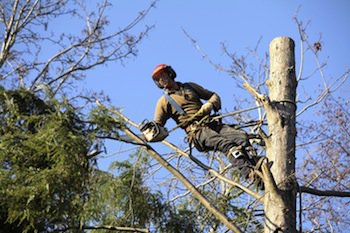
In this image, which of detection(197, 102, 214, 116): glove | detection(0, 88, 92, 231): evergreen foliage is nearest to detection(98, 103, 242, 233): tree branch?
detection(0, 88, 92, 231): evergreen foliage

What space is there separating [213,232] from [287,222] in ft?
3.56

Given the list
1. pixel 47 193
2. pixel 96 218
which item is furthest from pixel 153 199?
pixel 47 193

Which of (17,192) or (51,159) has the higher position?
(51,159)

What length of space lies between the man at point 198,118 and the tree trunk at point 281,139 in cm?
30

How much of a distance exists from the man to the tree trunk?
30 centimetres

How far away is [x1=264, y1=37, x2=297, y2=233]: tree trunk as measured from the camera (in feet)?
15.3

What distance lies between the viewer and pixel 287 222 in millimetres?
4641

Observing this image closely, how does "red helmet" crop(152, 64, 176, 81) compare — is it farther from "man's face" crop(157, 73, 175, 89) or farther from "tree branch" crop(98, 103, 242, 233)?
"tree branch" crop(98, 103, 242, 233)

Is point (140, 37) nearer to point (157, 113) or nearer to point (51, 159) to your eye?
point (157, 113)

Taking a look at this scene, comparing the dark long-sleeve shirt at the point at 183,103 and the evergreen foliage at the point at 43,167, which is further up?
the dark long-sleeve shirt at the point at 183,103

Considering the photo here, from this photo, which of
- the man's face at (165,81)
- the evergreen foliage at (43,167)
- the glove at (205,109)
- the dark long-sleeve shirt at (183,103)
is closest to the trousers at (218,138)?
the glove at (205,109)

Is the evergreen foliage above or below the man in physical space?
below

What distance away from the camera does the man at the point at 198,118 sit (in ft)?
17.5

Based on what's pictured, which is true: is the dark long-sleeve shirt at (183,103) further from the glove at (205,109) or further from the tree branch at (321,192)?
the tree branch at (321,192)
